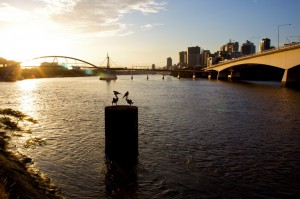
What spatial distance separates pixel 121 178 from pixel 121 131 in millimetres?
2901

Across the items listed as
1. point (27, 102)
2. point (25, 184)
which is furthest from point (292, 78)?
point (25, 184)

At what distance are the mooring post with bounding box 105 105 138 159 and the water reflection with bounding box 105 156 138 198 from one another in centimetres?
46

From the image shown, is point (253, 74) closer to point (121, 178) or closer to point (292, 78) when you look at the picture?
point (292, 78)

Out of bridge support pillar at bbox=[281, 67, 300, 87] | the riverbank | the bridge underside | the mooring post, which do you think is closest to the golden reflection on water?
the mooring post

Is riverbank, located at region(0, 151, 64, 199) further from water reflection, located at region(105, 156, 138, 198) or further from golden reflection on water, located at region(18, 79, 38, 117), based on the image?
golden reflection on water, located at region(18, 79, 38, 117)

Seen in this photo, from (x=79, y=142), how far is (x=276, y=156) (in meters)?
13.0

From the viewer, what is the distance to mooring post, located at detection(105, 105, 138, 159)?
15.8 meters

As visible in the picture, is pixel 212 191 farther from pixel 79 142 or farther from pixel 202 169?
pixel 79 142

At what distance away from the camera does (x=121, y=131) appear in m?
16.1

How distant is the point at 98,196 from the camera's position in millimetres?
12117

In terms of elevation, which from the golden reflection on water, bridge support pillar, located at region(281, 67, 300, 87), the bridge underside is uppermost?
the bridge underside

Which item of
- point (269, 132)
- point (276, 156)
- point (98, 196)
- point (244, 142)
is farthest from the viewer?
point (269, 132)

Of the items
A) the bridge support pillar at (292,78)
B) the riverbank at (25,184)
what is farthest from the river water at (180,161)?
the bridge support pillar at (292,78)

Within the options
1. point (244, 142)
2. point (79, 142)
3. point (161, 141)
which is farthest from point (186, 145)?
point (79, 142)
